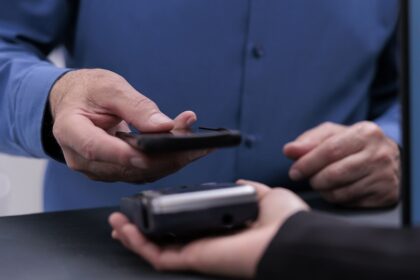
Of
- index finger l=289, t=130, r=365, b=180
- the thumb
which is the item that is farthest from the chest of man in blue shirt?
the thumb

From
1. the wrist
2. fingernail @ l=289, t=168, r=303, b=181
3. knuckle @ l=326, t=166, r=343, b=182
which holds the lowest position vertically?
fingernail @ l=289, t=168, r=303, b=181

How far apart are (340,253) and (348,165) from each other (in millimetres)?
305

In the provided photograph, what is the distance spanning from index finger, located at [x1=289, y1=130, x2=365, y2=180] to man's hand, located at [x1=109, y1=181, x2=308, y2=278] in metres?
0.22

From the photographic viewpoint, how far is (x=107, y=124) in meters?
0.60

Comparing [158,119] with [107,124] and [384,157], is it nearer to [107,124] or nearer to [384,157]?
[107,124]

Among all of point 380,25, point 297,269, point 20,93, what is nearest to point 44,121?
point 20,93

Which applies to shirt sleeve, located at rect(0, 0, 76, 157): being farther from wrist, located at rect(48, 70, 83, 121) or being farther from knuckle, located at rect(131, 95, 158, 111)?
knuckle, located at rect(131, 95, 158, 111)

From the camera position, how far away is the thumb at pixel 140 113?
A: 1.67ft

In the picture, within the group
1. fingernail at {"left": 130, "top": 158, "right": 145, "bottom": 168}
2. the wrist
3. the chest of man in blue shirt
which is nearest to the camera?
fingernail at {"left": 130, "top": 158, "right": 145, "bottom": 168}

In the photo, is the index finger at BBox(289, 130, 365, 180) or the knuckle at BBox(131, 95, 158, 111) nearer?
the knuckle at BBox(131, 95, 158, 111)

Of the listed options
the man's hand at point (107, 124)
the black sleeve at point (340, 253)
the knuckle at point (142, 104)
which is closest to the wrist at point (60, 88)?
the man's hand at point (107, 124)

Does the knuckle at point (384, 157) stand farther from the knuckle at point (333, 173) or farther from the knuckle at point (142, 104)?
the knuckle at point (142, 104)

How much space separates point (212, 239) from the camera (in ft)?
1.39

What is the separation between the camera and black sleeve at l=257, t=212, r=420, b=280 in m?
0.36
